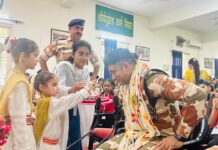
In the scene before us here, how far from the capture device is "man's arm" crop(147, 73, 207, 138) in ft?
4.67

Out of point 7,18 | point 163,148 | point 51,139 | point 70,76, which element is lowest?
point 51,139

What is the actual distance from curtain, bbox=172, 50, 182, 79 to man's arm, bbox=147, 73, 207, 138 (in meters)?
7.94

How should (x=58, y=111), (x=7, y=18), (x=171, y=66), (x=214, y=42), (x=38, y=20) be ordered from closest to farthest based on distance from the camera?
(x=58, y=111)
(x=7, y=18)
(x=38, y=20)
(x=171, y=66)
(x=214, y=42)

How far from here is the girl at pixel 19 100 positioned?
1.69 metres

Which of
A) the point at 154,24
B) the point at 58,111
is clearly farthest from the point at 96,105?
the point at 154,24

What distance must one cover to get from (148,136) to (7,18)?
4.82 m

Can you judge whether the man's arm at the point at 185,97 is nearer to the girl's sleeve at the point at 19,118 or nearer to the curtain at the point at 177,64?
the girl's sleeve at the point at 19,118

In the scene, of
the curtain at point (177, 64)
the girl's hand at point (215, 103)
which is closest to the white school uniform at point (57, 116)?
the girl's hand at point (215, 103)

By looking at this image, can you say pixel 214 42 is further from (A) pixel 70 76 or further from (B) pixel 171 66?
(A) pixel 70 76

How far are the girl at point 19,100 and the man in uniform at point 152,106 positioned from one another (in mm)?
503

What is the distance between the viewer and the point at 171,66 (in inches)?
364

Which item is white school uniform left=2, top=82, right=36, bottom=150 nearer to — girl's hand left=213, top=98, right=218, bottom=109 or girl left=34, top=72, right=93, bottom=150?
girl left=34, top=72, right=93, bottom=150

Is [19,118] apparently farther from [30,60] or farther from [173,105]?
[173,105]

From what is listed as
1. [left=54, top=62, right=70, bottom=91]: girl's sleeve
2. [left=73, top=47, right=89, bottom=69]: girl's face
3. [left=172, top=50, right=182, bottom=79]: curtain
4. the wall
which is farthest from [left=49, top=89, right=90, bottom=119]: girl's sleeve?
[left=172, top=50, right=182, bottom=79]: curtain
